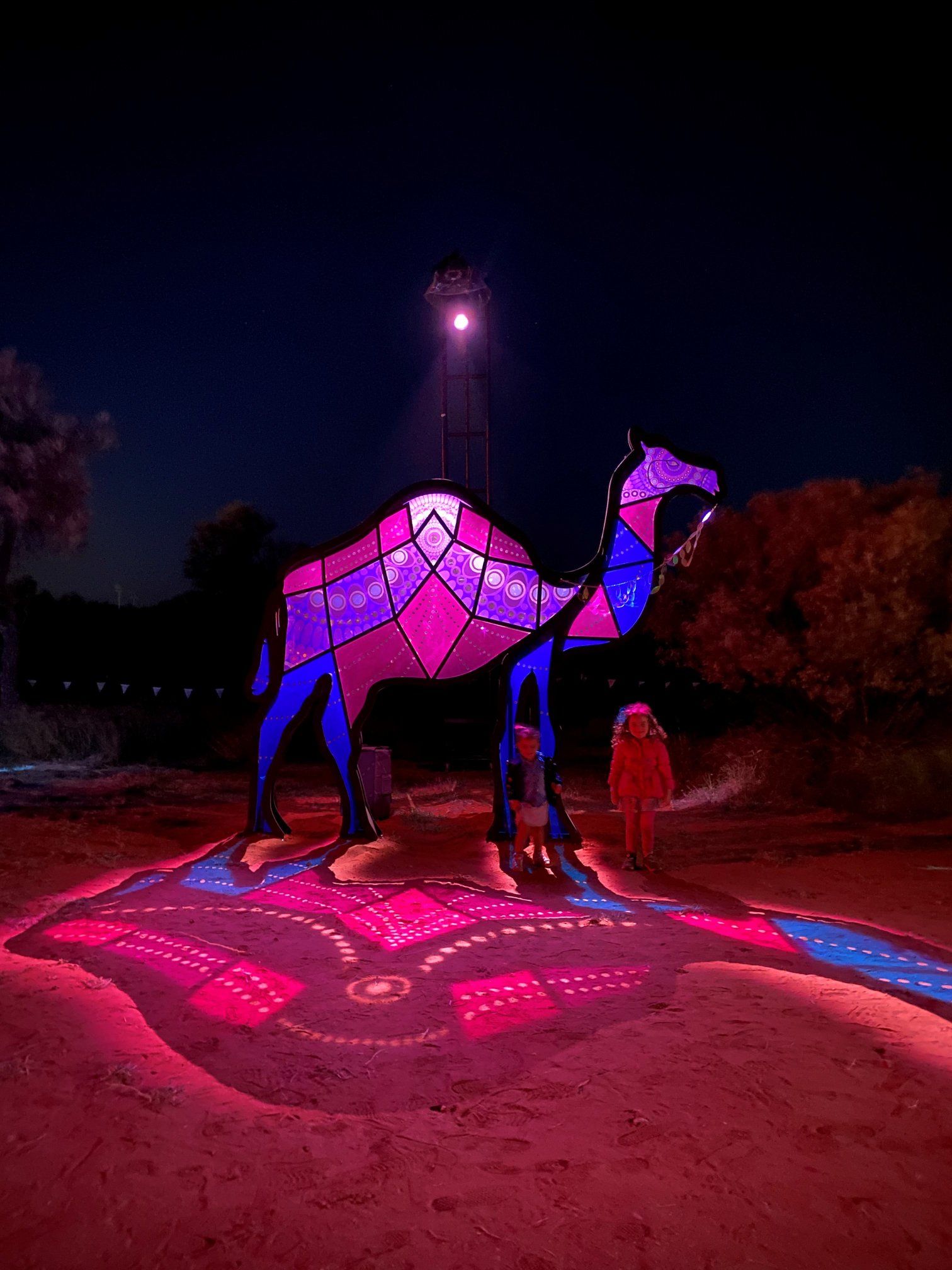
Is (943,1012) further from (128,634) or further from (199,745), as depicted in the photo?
(128,634)

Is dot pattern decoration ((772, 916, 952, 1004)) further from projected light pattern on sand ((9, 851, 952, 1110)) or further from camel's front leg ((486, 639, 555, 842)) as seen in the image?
camel's front leg ((486, 639, 555, 842))

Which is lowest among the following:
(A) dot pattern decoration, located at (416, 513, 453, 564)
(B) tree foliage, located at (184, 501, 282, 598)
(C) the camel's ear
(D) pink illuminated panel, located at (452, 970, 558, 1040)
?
(D) pink illuminated panel, located at (452, 970, 558, 1040)

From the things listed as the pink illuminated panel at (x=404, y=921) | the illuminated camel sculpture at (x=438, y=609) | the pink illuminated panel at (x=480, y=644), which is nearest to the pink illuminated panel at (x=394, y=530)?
the illuminated camel sculpture at (x=438, y=609)

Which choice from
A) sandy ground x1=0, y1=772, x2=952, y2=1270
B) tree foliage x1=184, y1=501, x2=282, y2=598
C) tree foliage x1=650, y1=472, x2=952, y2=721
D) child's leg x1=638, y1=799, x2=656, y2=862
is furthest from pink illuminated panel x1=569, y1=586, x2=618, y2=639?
tree foliage x1=184, y1=501, x2=282, y2=598

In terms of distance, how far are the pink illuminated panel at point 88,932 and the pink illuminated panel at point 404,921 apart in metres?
1.52

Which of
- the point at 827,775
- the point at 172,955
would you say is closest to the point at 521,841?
the point at 172,955

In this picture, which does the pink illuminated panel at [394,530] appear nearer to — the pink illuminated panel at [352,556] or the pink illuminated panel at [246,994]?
the pink illuminated panel at [352,556]

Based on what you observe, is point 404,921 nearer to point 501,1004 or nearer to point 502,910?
point 502,910

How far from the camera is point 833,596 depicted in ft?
36.2

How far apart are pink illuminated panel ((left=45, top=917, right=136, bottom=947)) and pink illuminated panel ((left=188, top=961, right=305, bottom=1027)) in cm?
112

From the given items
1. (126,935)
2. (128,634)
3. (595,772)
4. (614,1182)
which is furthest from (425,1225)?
(128,634)

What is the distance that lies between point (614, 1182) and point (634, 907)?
3462mm

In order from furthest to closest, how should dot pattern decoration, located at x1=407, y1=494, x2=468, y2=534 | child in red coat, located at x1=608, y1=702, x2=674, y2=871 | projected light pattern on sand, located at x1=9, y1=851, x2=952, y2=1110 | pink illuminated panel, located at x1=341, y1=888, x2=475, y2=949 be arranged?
dot pattern decoration, located at x1=407, y1=494, x2=468, y2=534
child in red coat, located at x1=608, y1=702, x2=674, y2=871
pink illuminated panel, located at x1=341, y1=888, x2=475, y2=949
projected light pattern on sand, located at x1=9, y1=851, x2=952, y2=1110

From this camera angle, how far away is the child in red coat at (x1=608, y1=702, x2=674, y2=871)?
714 cm
